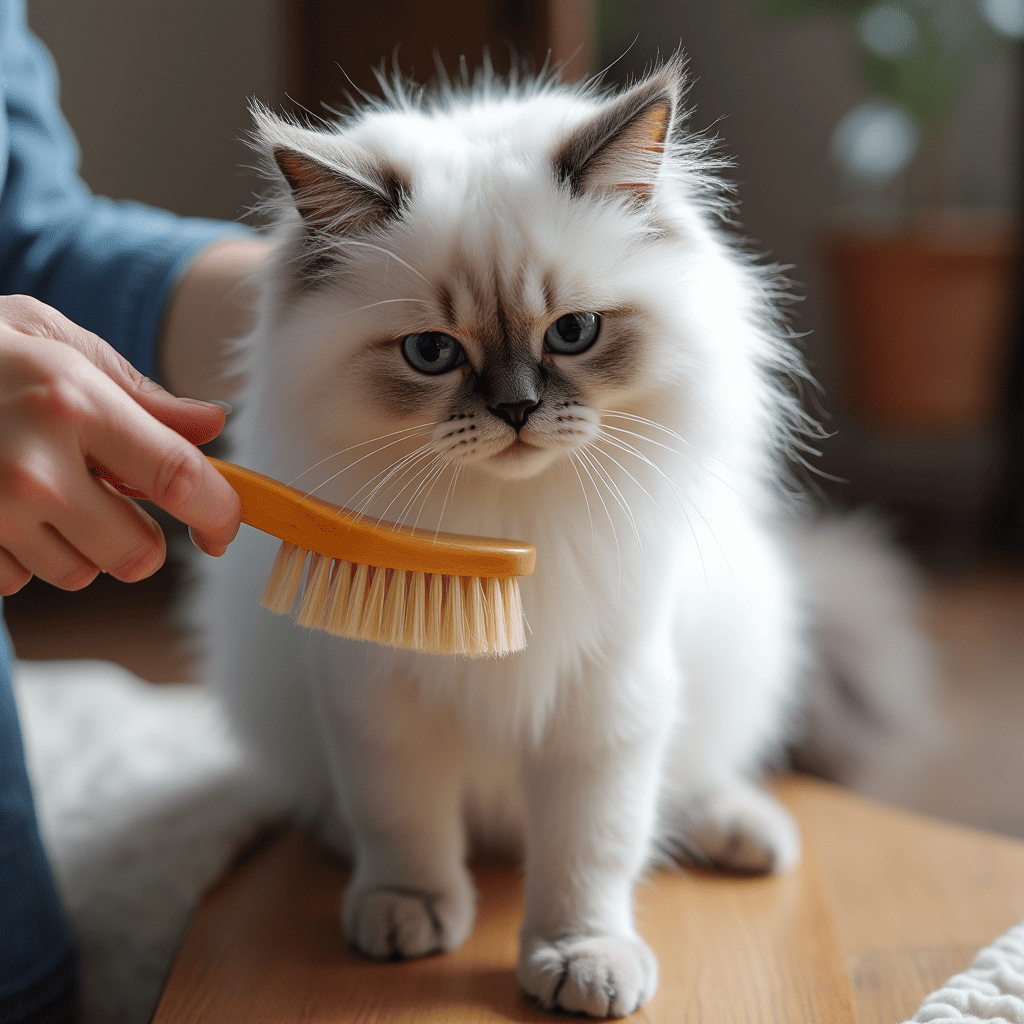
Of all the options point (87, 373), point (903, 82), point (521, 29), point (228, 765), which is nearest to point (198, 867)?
point (228, 765)

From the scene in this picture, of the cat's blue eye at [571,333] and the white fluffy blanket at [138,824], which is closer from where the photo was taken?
the cat's blue eye at [571,333]

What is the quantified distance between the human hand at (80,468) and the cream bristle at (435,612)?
0.16 m

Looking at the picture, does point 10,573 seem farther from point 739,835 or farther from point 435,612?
point 739,835

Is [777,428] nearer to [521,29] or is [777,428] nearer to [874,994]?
[874,994]

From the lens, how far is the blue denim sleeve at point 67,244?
44.8 inches

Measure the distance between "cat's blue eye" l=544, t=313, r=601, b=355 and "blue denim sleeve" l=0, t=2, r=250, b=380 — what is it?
21.5 inches

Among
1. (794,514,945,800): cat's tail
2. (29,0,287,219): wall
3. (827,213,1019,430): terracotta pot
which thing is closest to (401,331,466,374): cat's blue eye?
(794,514,945,800): cat's tail

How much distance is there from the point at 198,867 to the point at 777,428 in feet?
2.78

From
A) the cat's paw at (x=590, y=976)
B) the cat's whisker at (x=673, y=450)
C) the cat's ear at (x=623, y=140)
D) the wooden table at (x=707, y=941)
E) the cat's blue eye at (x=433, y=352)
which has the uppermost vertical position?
the cat's ear at (x=623, y=140)

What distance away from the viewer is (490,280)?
779 mm

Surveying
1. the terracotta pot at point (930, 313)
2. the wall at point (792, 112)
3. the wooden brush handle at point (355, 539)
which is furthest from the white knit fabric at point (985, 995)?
the wall at point (792, 112)

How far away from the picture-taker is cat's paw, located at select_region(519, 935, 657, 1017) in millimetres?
873

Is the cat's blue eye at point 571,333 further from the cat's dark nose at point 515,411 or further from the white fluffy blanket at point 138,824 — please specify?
the white fluffy blanket at point 138,824

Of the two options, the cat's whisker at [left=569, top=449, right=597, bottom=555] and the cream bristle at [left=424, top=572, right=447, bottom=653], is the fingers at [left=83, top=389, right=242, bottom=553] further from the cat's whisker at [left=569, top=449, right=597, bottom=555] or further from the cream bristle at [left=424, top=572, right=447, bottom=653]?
the cat's whisker at [left=569, top=449, right=597, bottom=555]
